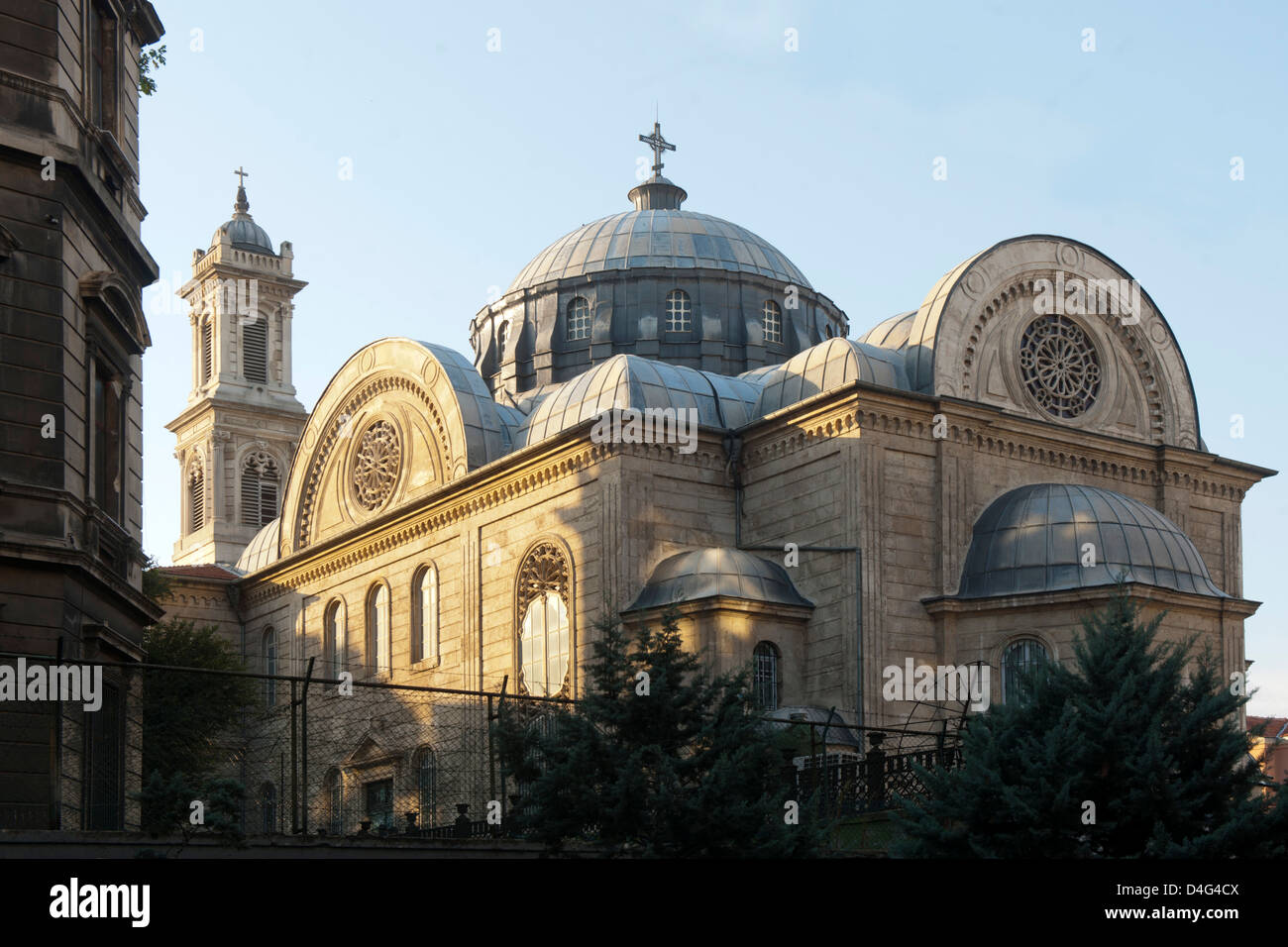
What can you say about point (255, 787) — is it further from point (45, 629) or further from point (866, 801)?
point (866, 801)

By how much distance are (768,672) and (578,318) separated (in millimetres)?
18031

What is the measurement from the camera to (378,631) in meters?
48.9

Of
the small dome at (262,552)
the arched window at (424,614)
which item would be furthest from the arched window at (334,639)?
the small dome at (262,552)

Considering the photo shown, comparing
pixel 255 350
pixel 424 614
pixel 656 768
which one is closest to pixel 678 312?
pixel 424 614

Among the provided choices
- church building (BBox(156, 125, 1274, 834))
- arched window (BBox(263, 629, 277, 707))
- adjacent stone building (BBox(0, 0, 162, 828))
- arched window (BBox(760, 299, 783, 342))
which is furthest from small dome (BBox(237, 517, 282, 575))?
adjacent stone building (BBox(0, 0, 162, 828))

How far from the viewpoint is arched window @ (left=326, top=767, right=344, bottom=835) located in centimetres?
2358

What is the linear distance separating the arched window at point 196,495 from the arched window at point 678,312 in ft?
85.2

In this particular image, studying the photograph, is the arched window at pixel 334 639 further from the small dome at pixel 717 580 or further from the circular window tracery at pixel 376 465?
the small dome at pixel 717 580

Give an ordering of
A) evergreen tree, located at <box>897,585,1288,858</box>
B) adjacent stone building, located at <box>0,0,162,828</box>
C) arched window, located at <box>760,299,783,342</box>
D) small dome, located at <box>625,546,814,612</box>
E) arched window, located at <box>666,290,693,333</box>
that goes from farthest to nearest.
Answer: arched window, located at <box>760,299,783,342</box> < arched window, located at <box>666,290,693,333</box> < small dome, located at <box>625,546,814,612</box> < adjacent stone building, located at <box>0,0,162,828</box> < evergreen tree, located at <box>897,585,1288,858</box>

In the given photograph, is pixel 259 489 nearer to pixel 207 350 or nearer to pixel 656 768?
pixel 207 350

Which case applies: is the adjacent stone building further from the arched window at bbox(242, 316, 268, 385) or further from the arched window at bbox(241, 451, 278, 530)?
the arched window at bbox(242, 316, 268, 385)

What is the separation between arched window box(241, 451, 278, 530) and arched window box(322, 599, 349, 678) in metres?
21.6

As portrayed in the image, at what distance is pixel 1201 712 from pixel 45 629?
1285cm
